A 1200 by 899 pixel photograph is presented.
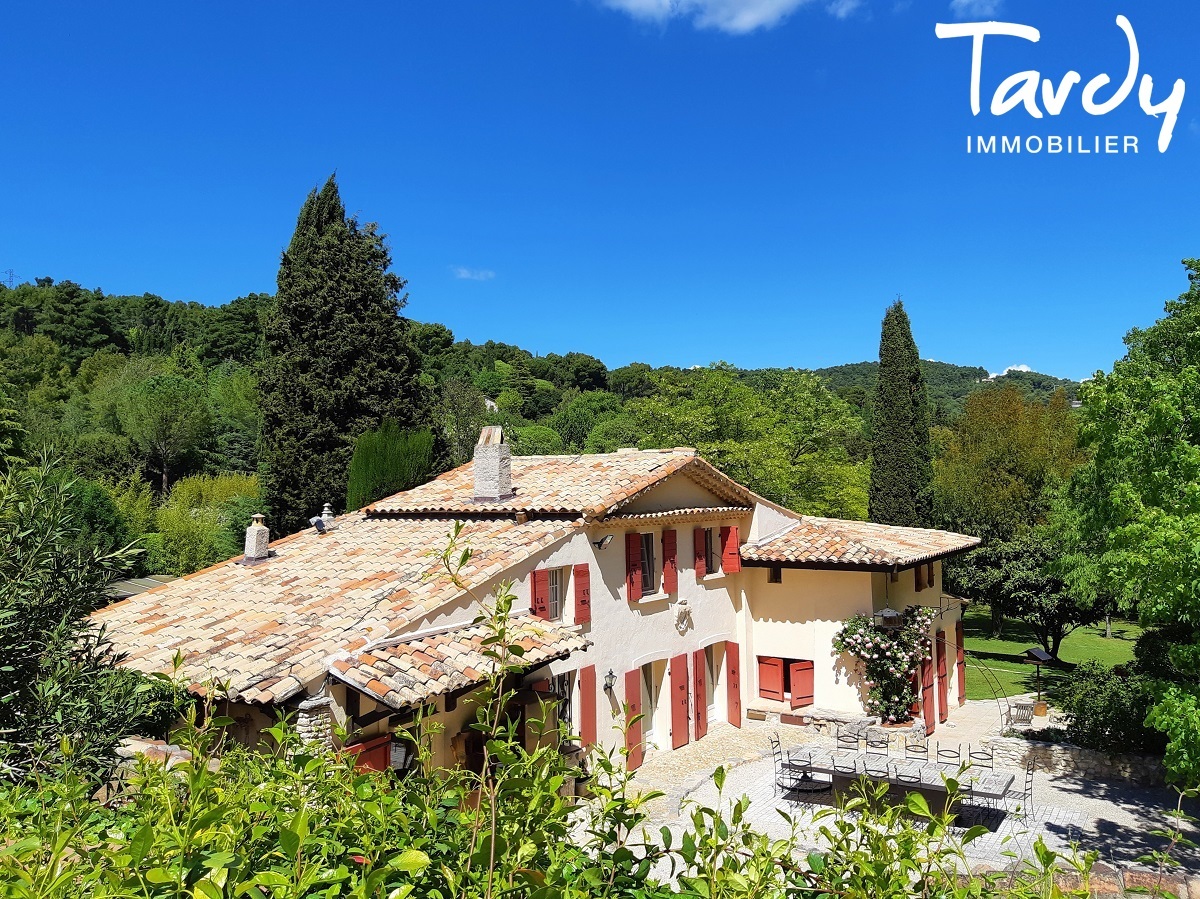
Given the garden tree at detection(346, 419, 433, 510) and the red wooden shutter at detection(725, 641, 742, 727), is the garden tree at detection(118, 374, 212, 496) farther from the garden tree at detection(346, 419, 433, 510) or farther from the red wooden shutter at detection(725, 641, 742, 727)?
the red wooden shutter at detection(725, 641, 742, 727)

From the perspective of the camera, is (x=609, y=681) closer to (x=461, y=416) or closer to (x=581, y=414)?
(x=461, y=416)

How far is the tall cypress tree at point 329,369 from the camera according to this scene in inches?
989

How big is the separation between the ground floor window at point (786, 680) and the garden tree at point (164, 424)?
30.7 meters

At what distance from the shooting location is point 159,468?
128ft

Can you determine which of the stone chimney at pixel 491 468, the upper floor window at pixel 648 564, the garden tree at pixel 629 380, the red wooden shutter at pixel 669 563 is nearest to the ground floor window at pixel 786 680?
the red wooden shutter at pixel 669 563

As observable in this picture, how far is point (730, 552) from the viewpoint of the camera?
19.1 metres

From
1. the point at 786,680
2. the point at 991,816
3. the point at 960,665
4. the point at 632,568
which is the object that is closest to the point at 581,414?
the point at 960,665

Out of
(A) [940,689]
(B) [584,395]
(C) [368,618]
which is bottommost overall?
(A) [940,689]

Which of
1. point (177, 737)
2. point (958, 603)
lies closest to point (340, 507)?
point (958, 603)

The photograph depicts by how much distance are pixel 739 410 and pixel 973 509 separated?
1002 centimetres

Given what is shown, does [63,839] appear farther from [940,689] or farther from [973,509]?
[973,509]

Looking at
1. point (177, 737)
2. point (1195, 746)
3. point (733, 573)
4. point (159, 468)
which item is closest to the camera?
point (177, 737)

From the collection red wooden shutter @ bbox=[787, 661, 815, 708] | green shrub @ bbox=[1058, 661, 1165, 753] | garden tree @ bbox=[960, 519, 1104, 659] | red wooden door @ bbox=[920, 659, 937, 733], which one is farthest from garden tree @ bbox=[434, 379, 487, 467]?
green shrub @ bbox=[1058, 661, 1165, 753]

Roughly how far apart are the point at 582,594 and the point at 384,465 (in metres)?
9.15
